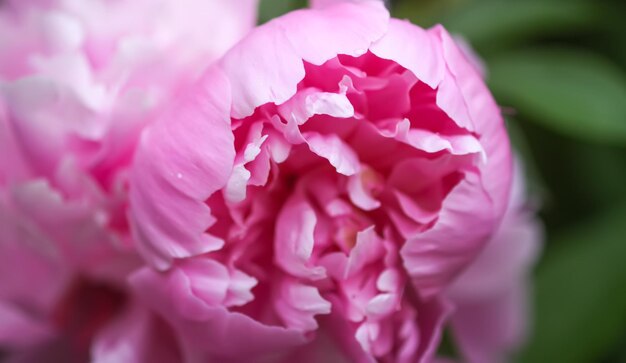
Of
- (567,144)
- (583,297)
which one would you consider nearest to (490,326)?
(583,297)

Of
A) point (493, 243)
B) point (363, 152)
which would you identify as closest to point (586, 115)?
point (493, 243)

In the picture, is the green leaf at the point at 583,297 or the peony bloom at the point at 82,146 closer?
the peony bloom at the point at 82,146

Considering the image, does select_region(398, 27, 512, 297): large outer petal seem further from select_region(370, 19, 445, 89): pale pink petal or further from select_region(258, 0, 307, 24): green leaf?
select_region(258, 0, 307, 24): green leaf

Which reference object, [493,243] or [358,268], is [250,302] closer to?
[358,268]

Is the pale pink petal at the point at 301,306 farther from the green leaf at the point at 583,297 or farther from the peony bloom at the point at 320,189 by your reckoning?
the green leaf at the point at 583,297

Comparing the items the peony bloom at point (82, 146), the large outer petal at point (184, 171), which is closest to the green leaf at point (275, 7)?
the peony bloom at point (82, 146)

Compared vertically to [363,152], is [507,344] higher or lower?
lower

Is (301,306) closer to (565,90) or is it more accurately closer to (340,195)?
(340,195)
